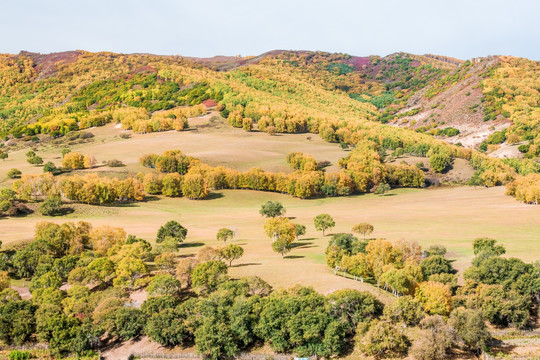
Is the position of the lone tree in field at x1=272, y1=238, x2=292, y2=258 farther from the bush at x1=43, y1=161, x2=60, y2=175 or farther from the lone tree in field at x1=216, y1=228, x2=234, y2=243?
the bush at x1=43, y1=161, x2=60, y2=175

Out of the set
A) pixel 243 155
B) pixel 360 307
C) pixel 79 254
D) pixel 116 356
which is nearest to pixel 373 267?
pixel 360 307

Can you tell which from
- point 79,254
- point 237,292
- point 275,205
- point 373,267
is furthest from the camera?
point 275,205

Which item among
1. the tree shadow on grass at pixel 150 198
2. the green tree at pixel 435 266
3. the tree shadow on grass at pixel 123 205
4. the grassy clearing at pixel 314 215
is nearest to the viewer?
the green tree at pixel 435 266

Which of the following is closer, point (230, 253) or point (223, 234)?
point (230, 253)

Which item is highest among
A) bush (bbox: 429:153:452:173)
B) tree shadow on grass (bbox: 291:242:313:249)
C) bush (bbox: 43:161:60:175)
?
bush (bbox: 429:153:452:173)

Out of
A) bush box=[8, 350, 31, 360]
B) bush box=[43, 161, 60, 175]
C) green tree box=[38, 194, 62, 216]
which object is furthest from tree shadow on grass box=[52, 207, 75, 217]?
bush box=[8, 350, 31, 360]

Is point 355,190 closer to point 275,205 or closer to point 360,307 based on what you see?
point 275,205

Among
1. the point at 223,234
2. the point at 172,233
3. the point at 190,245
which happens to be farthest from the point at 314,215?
the point at 172,233

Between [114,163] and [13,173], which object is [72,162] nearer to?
[114,163]

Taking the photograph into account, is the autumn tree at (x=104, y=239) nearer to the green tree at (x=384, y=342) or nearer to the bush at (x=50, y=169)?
the green tree at (x=384, y=342)

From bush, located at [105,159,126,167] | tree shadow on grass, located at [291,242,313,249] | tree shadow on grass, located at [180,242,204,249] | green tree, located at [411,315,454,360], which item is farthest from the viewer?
bush, located at [105,159,126,167]

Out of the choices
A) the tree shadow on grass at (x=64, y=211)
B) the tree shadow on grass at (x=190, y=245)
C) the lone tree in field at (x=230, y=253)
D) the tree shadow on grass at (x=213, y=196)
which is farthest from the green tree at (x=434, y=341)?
the tree shadow on grass at (x=213, y=196)
